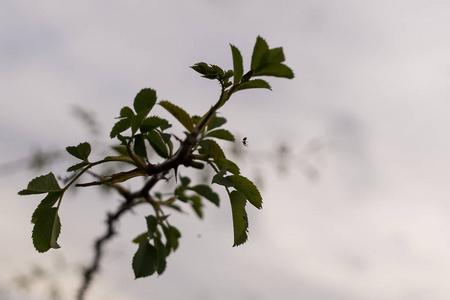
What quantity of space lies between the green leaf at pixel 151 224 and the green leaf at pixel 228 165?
0.26m

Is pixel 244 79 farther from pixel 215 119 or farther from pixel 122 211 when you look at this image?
pixel 122 211

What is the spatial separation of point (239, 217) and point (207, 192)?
0.32 metres

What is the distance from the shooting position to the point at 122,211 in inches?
46.0

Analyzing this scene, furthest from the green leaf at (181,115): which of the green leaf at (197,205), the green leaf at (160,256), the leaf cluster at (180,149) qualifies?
the green leaf at (197,205)

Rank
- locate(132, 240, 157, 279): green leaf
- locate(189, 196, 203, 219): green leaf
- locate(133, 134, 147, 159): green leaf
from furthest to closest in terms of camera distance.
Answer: locate(189, 196, 203, 219): green leaf → locate(132, 240, 157, 279): green leaf → locate(133, 134, 147, 159): green leaf

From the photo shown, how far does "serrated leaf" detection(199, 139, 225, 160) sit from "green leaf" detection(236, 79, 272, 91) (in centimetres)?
12

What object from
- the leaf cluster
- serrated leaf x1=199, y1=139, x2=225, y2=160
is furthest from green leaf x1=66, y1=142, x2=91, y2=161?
serrated leaf x1=199, y1=139, x2=225, y2=160

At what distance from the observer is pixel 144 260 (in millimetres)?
921

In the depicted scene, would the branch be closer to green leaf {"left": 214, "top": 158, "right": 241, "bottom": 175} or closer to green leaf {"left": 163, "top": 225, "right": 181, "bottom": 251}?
green leaf {"left": 163, "top": 225, "right": 181, "bottom": 251}

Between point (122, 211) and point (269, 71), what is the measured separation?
67cm

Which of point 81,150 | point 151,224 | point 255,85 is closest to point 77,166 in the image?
point 81,150

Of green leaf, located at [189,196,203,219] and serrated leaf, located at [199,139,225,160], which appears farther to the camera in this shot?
green leaf, located at [189,196,203,219]

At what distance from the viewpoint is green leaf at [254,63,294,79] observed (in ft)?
2.23

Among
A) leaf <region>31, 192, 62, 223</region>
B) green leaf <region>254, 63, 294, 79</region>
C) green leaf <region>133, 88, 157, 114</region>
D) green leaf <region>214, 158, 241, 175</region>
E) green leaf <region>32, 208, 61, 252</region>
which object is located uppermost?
green leaf <region>254, 63, 294, 79</region>
